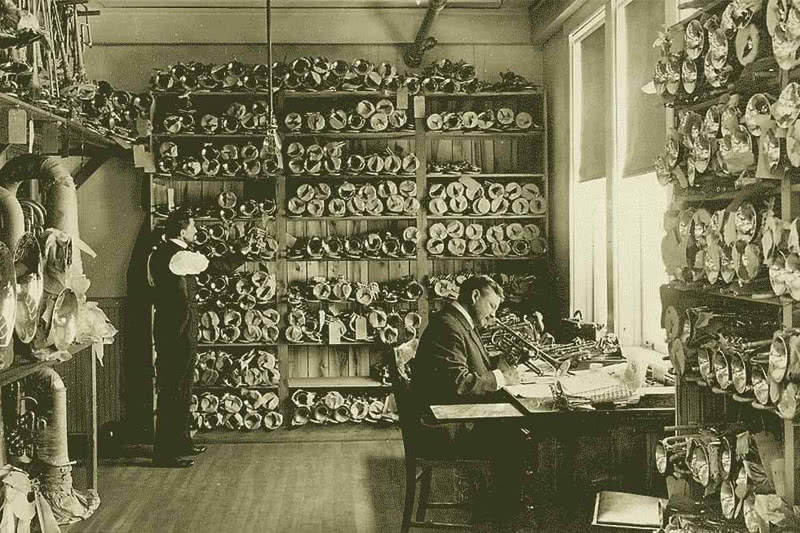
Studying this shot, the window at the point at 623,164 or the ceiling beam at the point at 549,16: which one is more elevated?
the ceiling beam at the point at 549,16

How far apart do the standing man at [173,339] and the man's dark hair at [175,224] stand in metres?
0.08

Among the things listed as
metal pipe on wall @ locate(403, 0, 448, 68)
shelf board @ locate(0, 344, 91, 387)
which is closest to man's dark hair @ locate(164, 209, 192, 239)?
metal pipe on wall @ locate(403, 0, 448, 68)

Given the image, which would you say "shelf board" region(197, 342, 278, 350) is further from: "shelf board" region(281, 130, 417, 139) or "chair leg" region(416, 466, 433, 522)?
"chair leg" region(416, 466, 433, 522)

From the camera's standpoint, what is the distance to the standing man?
7539 millimetres

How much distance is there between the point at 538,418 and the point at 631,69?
292cm

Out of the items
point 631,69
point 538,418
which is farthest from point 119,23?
point 538,418

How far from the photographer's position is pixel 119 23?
8742mm

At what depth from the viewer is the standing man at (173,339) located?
24.7ft

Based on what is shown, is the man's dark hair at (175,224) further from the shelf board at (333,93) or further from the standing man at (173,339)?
the shelf board at (333,93)

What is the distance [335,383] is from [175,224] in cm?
202

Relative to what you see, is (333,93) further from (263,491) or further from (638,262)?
(263,491)

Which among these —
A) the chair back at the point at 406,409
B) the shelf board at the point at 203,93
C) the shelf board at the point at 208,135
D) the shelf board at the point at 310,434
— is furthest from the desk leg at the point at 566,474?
the shelf board at the point at 203,93

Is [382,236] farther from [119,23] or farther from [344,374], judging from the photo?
[119,23]

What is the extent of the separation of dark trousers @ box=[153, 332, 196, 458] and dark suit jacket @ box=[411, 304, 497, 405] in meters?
2.59
